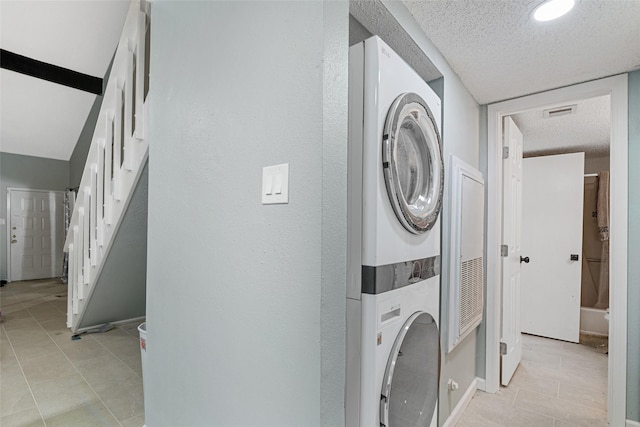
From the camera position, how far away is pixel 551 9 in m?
1.33

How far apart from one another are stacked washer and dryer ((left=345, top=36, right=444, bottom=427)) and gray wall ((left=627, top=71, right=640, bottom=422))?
1.65 metres

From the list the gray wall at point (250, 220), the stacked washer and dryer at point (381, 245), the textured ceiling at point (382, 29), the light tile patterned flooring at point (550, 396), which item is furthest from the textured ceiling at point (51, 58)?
the light tile patterned flooring at point (550, 396)

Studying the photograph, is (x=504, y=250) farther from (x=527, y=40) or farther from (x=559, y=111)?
(x=527, y=40)

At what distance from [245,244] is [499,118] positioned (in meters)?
2.29

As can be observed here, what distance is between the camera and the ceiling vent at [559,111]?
2.43m

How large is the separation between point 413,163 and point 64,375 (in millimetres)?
2941

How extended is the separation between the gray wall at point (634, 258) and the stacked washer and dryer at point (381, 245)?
1.65m

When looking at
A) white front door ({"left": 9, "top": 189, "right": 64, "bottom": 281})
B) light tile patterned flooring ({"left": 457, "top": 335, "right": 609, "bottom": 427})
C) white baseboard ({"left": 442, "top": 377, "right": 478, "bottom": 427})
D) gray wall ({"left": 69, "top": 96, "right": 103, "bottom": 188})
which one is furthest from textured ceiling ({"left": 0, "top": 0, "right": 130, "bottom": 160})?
light tile patterned flooring ({"left": 457, "top": 335, "right": 609, "bottom": 427})

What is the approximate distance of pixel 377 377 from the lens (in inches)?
38.6

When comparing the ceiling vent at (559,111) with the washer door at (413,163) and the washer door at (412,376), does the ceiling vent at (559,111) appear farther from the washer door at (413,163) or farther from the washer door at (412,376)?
the washer door at (412,376)

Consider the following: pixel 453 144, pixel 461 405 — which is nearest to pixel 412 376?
pixel 461 405

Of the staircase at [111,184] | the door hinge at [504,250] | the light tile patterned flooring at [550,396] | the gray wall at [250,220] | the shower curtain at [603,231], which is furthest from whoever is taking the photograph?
the shower curtain at [603,231]

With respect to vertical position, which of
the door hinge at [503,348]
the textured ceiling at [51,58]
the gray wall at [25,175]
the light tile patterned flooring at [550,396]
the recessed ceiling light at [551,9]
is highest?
the textured ceiling at [51,58]

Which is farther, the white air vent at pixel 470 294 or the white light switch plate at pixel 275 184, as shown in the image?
the white air vent at pixel 470 294
